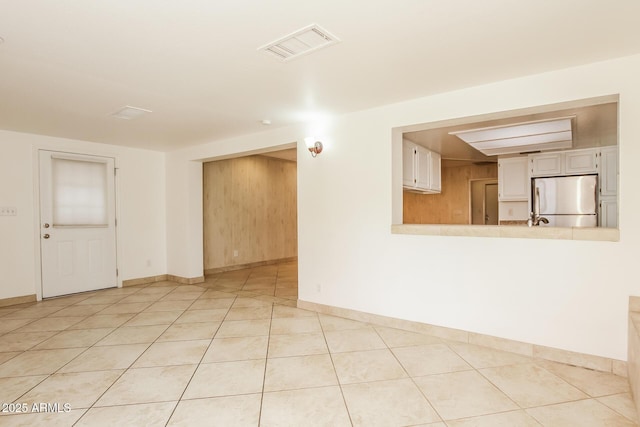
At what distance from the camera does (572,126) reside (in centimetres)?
383

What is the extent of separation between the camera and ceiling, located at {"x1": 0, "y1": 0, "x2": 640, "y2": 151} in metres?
1.88

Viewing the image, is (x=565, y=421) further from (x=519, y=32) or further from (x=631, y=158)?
(x=519, y=32)

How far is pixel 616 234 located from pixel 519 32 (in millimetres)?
1644

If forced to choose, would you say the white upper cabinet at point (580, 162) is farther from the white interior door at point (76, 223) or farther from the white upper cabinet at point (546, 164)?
the white interior door at point (76, 223)

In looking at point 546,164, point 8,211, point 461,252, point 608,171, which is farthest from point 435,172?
point 8,211

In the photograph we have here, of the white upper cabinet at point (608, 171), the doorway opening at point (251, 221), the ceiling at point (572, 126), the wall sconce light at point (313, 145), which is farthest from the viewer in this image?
the doorway opening at point (251, 221)

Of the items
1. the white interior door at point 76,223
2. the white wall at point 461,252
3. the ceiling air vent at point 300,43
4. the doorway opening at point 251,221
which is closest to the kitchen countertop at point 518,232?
the white wall at point 461,252

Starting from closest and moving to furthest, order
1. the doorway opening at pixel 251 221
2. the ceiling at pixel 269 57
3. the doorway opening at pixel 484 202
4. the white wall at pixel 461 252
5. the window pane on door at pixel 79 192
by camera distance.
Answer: the ceiling at pixel 269 57
the white wall at pixel 461 252
the window pane on door at pixel 79 192
the doorway opening at pixel 251 221
the doorway opening at pixel 484 202

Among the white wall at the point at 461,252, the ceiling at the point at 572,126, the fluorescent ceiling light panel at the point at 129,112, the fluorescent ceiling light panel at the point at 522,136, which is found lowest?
the white wall at the point at 461,252

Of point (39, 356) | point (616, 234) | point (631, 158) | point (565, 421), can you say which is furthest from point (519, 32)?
point (39, 356)

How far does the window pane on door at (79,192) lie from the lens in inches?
196

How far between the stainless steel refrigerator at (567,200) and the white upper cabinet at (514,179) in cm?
17

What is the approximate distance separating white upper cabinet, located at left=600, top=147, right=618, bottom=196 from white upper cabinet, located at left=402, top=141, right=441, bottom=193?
7.34 ft

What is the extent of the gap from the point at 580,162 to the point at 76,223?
7.65 m
